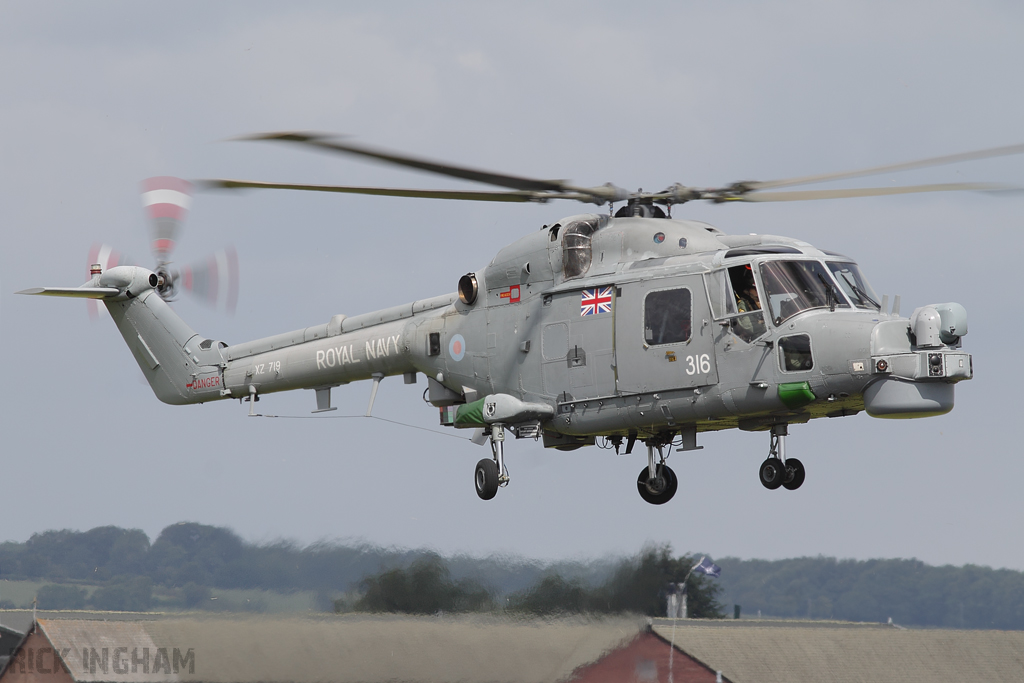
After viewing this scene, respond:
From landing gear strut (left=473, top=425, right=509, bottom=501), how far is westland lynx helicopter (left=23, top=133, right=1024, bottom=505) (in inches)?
0.8

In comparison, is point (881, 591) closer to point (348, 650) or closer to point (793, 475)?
point (348, 650)

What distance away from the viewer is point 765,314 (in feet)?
48.5

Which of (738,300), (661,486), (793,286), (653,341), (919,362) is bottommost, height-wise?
(661,486)

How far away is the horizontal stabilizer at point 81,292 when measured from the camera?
70.5ft

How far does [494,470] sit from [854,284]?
539cm

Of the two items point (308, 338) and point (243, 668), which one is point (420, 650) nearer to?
point (243, 668)

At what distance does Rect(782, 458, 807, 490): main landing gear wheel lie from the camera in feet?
52.6

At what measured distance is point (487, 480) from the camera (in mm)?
17141

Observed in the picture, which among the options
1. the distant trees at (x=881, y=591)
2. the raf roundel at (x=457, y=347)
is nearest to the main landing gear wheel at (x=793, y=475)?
the raf roundel at (x=457, y=347)

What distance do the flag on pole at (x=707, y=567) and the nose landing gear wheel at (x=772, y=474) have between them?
14.3 meters

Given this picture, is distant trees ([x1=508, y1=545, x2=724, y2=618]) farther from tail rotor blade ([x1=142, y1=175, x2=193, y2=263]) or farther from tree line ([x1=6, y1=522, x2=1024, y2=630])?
tail rotor blade ([x1=142, y1=175, x2=193, y2=263])

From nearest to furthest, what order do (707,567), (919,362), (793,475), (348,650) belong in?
(919,362), (793,475), (348,650), (707,567)

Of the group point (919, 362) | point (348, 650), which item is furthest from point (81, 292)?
point (919, 362)

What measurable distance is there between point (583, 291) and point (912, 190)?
4.26 metres
